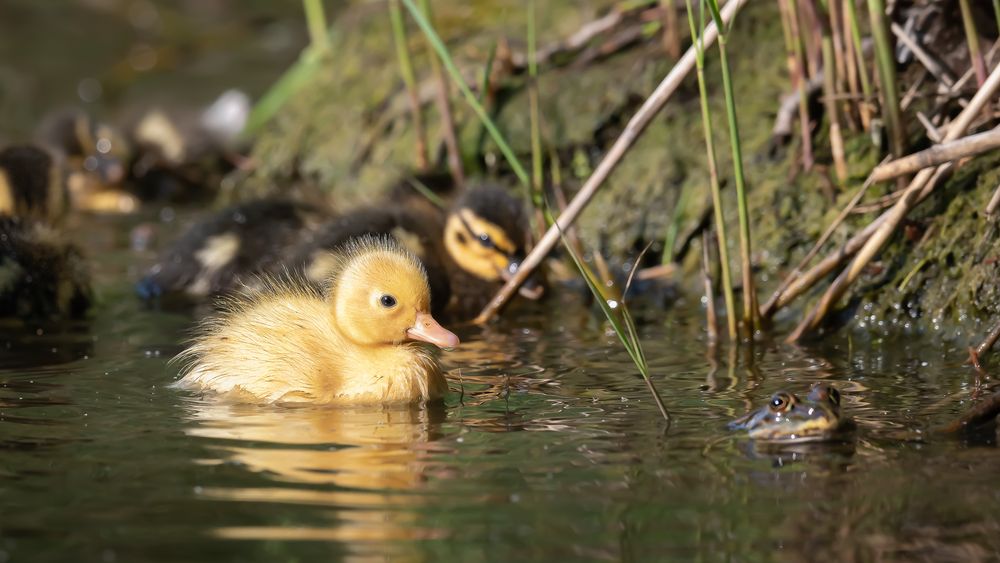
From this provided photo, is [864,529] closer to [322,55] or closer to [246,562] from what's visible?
[246,562]

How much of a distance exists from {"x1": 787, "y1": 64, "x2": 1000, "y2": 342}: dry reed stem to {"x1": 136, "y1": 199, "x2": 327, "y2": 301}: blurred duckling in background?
2.39 metres

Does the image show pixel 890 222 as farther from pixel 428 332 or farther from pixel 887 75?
pixel 428 332

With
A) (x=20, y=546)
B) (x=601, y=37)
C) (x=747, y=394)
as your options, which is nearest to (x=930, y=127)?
(x=747, y=394)

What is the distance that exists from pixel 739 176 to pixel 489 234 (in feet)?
6.50

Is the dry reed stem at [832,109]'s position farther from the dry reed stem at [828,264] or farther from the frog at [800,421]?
the frog at [800,421]

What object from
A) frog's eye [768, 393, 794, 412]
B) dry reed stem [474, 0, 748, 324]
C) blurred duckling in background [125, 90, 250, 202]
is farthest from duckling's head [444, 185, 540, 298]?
blurred duckling in background [125, 90, 250, 202]

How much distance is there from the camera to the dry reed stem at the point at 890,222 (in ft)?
14.6

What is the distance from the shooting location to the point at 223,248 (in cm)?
660

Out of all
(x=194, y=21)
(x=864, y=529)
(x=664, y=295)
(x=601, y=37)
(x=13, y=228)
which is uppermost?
(x=194, y=21)

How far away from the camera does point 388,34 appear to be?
8867 mm

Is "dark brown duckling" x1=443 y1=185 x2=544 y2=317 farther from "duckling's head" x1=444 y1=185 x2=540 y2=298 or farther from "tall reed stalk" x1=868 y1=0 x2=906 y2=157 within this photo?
"tall reed stalk" x1=868 y1=0 x2=906 y2=157

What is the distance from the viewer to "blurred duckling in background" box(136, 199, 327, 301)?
656 centimetres

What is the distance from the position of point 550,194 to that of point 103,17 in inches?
297

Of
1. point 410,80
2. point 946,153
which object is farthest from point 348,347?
point 410,80
